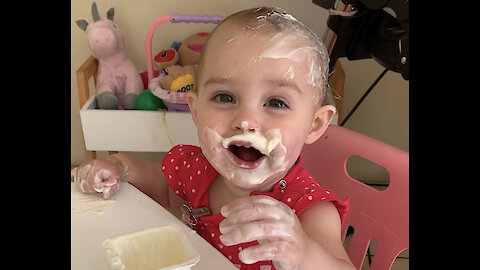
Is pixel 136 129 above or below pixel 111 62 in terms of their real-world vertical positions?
→ below

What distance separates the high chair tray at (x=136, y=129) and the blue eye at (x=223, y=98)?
65cm

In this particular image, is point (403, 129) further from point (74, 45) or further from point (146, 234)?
point (146, 234)

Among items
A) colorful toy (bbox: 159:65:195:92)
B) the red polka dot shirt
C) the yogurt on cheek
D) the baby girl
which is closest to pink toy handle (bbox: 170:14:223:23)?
colorful toy (bbox: 159:65:195:92)

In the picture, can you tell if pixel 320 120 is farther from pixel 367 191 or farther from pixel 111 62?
pixel 111 62

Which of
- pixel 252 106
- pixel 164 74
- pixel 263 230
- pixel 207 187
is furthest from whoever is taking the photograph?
pixel 164 74

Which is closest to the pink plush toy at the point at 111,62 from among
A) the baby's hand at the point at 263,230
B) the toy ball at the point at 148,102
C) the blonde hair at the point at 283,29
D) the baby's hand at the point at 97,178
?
the toy ball at the point at 148,102

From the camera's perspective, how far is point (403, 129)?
6.12 feet

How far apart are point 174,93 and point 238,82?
718mm

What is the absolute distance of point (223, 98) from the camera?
0.77m

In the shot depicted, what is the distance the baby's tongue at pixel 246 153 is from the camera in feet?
2.53

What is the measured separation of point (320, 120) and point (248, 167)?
189 millimetres

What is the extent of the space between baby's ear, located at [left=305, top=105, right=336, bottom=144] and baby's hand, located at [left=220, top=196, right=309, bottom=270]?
0.95 feet

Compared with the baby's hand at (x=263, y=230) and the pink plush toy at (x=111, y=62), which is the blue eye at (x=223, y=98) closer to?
the baby's hand at (x=263, y=230)

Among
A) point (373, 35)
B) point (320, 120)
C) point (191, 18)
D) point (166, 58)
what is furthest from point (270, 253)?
point (166, 58)
